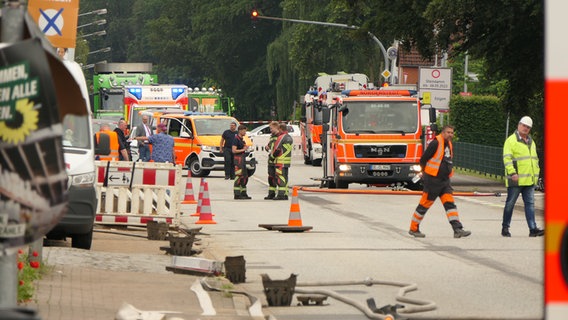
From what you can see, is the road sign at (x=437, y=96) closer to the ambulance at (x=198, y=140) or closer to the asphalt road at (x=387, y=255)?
the ambulance at (x=198, y=140)

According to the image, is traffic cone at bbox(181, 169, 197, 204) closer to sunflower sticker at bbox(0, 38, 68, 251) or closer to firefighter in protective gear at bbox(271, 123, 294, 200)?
firefighter in protective gear at bbox(271, 123, 294, 200)

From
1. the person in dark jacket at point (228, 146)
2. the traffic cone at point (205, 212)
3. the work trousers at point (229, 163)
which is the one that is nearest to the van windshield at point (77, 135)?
the traffic cone at point (205, 212)

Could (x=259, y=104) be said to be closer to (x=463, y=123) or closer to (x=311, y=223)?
(x=463, y=123)

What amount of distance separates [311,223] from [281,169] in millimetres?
6969

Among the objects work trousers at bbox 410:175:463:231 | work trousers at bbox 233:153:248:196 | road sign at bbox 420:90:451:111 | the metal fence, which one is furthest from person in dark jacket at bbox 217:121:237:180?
work trousers at bbox 410:175:463:231

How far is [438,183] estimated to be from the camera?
2231 cm

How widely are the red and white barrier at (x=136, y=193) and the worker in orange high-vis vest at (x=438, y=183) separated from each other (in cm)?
385

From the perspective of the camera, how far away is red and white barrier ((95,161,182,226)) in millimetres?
22875

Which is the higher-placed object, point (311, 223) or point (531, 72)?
point (531, 72)

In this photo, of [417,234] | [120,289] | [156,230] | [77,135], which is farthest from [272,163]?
[120,289]

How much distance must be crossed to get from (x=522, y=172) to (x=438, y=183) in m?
1.32

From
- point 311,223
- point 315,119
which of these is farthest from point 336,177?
point 315,119

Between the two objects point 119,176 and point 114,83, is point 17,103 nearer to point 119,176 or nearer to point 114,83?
point 119,176

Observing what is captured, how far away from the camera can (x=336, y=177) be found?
121 feet
